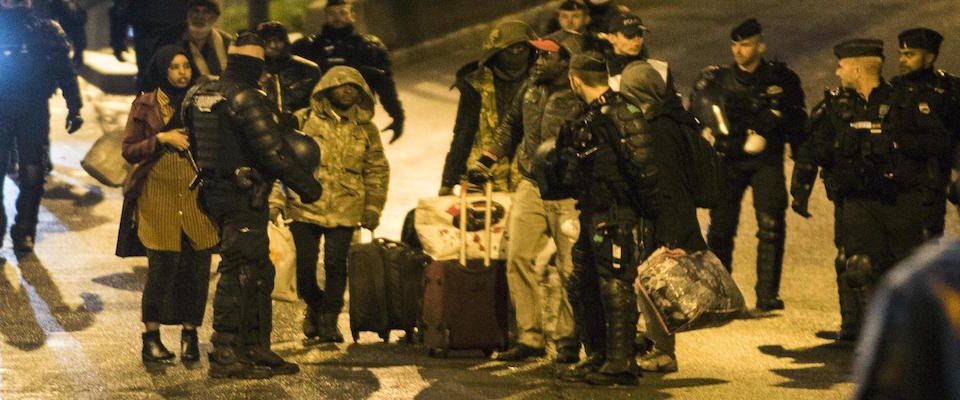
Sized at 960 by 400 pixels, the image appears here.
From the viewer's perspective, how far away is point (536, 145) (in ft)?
29.4

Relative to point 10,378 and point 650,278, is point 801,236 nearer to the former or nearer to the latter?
point 650,278

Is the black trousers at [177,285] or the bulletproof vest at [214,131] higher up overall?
the bulletproof vest at [214,131]

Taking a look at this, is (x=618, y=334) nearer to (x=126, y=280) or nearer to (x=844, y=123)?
(x=844, y=123)

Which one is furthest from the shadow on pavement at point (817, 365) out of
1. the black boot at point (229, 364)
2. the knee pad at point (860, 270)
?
the black boot at point (229, 364)

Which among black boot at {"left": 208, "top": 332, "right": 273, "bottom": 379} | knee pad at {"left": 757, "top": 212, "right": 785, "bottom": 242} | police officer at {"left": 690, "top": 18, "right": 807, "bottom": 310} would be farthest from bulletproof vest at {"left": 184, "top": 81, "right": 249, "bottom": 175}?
knee pad at {"left": 757, "top": 212, "right": 785, "bottom": 242}

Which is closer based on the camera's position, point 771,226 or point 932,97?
point 932,97

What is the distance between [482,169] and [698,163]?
1.42 m

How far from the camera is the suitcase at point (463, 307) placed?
30.1ft

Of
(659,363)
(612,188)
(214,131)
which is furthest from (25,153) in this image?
(612,188)

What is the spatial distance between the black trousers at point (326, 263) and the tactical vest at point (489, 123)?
3.02 ft

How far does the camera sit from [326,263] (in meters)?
9.85

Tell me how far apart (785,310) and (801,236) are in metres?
1.90

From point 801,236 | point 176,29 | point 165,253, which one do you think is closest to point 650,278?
point 165,253

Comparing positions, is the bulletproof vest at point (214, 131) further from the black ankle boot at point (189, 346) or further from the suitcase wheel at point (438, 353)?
the suitcase wheel at point (438, 353)
